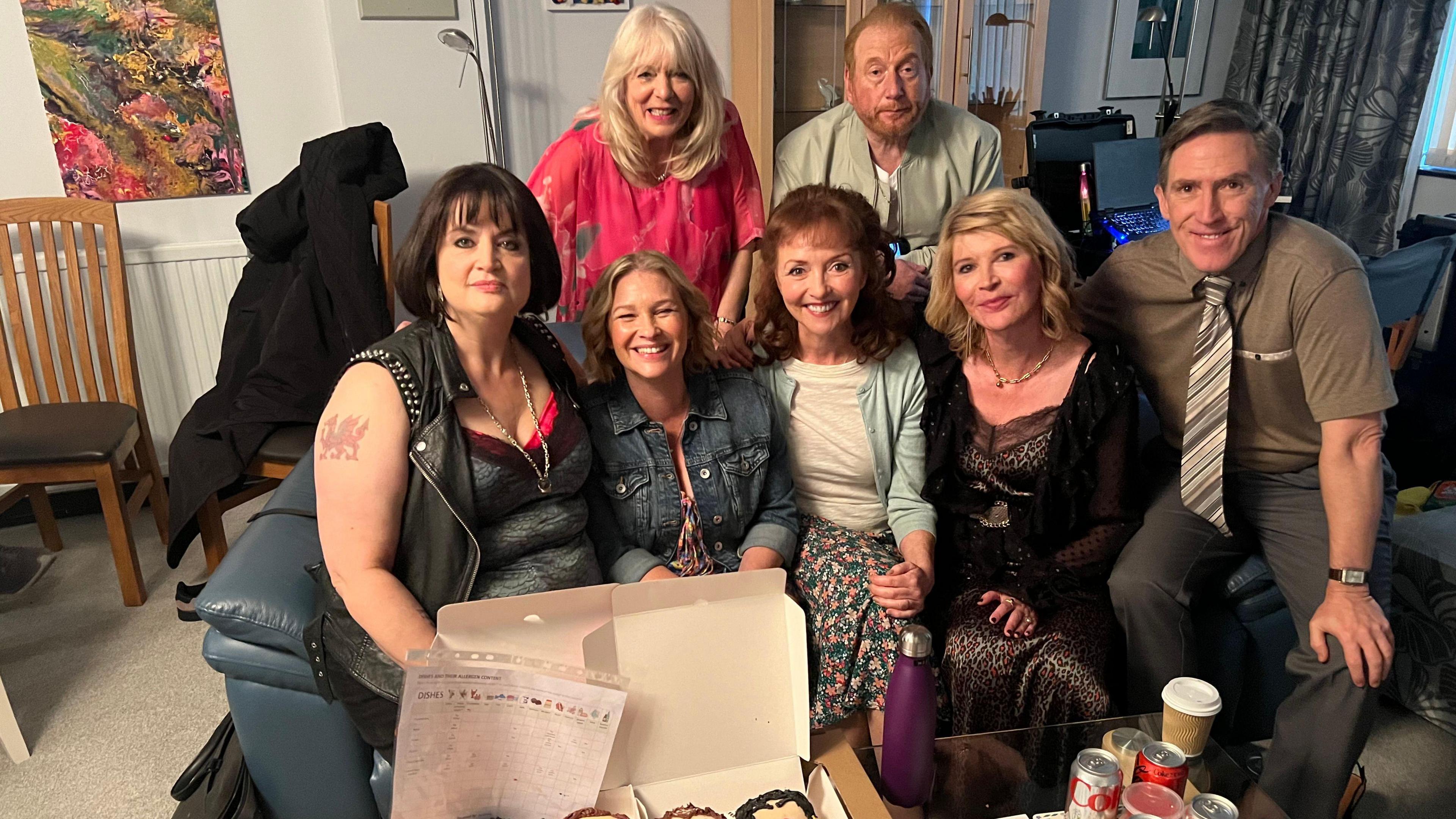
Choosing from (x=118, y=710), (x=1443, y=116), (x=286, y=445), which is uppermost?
(x=1443, y=116)

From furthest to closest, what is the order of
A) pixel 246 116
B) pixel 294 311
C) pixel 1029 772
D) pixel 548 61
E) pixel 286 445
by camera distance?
pixel 548 61 < pixel 246 116 < pixel 294 311 < pixel 286 445 < pixel 1029 772

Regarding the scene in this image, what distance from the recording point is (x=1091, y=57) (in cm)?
420

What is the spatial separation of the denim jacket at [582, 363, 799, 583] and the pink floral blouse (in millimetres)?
467

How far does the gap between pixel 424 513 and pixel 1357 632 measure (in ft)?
4.99

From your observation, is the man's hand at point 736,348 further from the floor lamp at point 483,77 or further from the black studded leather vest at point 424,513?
the floor lamp at point 483,77

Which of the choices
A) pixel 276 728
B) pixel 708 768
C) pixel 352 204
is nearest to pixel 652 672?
pixel 708 768

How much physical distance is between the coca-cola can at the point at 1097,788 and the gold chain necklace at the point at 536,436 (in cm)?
85

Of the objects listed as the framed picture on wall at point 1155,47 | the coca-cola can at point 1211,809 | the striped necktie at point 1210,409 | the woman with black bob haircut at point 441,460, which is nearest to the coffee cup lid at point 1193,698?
the coca-cola can at point 1211,809

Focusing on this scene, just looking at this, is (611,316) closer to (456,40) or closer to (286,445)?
(286,445)

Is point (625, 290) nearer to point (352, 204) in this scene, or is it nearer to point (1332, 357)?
point (1332, 357)

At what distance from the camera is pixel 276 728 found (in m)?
1.49

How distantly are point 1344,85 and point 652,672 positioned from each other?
4.01m

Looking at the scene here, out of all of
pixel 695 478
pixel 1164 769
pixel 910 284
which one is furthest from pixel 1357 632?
pixel 695 478

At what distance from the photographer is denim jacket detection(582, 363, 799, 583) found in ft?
5.38
